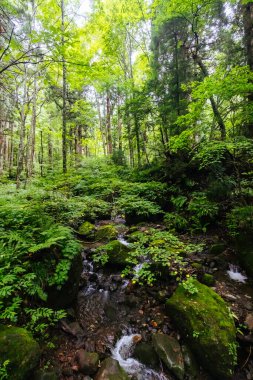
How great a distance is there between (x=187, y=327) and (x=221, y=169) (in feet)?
17.4

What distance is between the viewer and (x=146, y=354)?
11.6 feet

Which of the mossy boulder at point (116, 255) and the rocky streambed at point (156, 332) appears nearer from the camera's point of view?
the rocky streambed at point (156, 332)

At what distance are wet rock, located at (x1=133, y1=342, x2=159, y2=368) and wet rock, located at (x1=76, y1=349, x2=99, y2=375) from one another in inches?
29.2

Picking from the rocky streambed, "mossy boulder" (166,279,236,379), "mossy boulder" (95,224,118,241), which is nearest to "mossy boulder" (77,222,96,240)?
"mossy boulder" (95,224,118,241)

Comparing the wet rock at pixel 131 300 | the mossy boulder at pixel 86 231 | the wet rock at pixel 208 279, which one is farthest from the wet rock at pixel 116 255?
the wet rock at pixel 208 279

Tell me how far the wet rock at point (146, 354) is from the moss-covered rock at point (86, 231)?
3807mm

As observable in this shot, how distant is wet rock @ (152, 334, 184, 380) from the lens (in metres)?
3.22

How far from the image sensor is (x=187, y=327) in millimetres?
3602

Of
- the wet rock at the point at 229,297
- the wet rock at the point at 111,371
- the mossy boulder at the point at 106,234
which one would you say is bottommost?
the wet rock at the point at 111,371

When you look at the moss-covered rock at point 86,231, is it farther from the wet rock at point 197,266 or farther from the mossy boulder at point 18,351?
the mossy boulder at point 18,351

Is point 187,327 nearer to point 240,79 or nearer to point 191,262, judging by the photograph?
point 191,262

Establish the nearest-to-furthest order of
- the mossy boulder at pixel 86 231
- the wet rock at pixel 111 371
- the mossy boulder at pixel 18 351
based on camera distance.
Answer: the mossy boulder at pixel 18 351, the wet rock at pixel 111 371, the mossy boulder at pixel 86 231

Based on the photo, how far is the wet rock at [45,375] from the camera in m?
2.90

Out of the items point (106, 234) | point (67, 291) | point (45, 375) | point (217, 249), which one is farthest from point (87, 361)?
point (217, 249)
